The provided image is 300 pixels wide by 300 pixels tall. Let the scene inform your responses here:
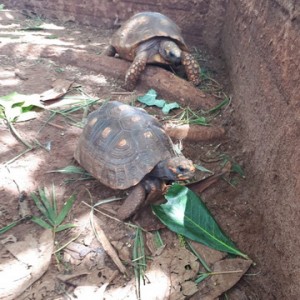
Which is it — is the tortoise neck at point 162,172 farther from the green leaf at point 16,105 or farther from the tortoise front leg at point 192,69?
the tortoise front leg at point 192,69

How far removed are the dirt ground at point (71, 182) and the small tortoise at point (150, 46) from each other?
36 cm

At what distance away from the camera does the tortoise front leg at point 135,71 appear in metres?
4.18

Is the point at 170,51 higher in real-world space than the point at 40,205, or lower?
higher

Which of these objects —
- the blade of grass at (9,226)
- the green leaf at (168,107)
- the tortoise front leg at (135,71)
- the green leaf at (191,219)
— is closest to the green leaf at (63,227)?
the blade of grass at (9,226)

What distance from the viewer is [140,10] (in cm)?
606

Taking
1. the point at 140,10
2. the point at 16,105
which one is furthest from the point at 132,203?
the point at 140,10

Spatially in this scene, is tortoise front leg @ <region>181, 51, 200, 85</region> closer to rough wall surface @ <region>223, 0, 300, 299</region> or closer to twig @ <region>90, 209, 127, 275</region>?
rough wall surface @ <region>223, 0, 300, 299</region>

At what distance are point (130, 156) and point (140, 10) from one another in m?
4.40

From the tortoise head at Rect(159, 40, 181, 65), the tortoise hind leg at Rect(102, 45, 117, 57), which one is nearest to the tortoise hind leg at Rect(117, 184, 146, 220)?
the tortoise head at Rect(159, 40, 181, 65)

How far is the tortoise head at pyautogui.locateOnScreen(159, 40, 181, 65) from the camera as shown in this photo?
423 centimetres

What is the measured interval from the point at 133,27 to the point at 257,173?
2.97 m

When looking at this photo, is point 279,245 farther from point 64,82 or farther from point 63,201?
point 64,82

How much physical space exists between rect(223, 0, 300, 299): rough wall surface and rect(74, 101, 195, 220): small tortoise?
1.84ft

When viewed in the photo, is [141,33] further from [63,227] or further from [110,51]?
[63,227]
